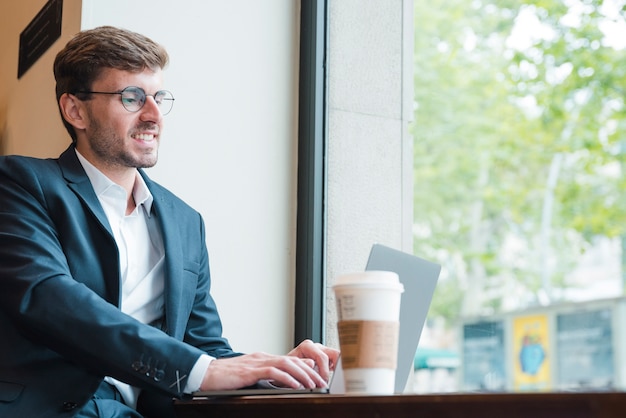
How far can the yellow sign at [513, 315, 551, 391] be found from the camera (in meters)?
4.62

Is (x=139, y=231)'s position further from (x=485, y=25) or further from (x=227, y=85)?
(x=485, y=25)

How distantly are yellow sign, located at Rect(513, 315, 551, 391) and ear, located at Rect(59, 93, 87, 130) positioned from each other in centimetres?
289

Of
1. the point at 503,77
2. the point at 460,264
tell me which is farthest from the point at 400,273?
the point at 460,264

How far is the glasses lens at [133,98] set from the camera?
222 cm

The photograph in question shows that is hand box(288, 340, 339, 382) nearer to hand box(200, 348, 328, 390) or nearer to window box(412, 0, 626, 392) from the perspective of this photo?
hand box(200, 348, 328, 390)

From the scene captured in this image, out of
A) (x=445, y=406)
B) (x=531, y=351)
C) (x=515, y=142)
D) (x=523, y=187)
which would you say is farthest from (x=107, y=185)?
(x=523, y=187)

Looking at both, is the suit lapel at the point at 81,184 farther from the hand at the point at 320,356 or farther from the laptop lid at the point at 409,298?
the laptop lid at the point at 409,298

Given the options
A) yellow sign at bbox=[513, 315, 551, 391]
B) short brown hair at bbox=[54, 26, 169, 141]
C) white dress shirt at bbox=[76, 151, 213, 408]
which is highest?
short brown hair at bbox=[54, 26, 169, 141]

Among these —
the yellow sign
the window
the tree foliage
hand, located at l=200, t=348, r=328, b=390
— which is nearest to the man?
hand, located at l=200, t=348, r=328, b=390

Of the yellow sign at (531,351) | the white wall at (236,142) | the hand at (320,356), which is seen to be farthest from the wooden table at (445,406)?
the yellow sign at (531,351)

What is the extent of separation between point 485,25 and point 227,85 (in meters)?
1.33

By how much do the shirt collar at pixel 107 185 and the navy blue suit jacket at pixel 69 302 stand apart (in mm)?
24

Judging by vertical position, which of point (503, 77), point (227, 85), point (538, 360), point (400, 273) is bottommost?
point (538, 360)

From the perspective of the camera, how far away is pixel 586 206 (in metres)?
2.64
